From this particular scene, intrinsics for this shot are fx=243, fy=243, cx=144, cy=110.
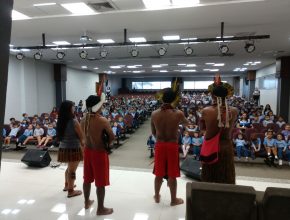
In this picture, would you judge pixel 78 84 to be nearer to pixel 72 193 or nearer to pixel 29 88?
pixel 29 88

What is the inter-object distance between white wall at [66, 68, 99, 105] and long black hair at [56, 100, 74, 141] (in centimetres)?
1278

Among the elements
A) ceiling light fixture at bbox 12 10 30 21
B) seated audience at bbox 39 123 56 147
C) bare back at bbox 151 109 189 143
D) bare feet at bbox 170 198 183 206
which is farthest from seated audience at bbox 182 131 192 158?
ceiling light fixture at bbox 12 10 30 21

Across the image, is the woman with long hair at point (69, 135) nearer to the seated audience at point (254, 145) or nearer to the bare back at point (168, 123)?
the bare back at point (168, 123)

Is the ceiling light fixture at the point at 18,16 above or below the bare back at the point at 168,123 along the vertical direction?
above

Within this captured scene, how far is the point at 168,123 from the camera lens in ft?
9.86

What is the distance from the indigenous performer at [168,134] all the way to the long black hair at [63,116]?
3.75 feet

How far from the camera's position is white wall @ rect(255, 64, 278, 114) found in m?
13.2

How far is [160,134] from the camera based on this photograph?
10.1ft

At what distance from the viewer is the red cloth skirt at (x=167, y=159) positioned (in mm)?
3051

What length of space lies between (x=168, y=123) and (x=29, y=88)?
10.4m

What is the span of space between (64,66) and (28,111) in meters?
3.61

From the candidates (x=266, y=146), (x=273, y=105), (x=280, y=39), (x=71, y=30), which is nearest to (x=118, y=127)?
(x=71, y=30)

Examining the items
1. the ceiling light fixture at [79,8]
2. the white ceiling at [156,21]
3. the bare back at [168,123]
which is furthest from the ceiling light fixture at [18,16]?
the bare back at [168,123]

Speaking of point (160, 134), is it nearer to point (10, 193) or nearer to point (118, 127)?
point (10, 193)
